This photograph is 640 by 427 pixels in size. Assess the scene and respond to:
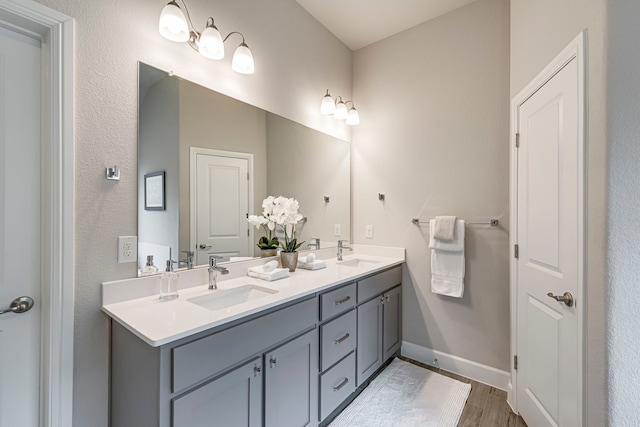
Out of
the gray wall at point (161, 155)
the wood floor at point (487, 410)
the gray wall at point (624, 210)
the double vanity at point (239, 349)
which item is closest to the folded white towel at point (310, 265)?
the double vanity at point (239, 349)

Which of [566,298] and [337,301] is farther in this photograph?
[337,301]

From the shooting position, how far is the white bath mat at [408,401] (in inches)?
68.0

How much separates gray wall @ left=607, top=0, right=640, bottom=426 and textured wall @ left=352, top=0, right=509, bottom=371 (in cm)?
104

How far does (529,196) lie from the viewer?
5.53 ft

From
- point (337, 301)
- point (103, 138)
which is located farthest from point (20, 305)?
point (337, 301)

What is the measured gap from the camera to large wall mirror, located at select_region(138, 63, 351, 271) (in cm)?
140

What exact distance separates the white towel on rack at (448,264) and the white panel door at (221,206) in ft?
4.76

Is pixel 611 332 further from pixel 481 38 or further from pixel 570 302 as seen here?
pixel 481 38

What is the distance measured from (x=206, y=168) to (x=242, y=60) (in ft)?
2.21

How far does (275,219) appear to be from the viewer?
1961mm

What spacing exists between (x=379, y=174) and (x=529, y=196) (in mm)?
1230

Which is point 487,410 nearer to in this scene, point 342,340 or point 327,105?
point 342,340

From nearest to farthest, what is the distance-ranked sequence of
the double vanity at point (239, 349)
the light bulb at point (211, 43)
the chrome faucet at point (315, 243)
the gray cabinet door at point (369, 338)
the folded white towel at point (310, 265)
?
the double vanity at point (239, 349) < the light bulb at point (211, 43) < the gray cabinet door at point (369, 338) < the folded white towel at point (310, 265) < the chrome faucet at point (315, 243)

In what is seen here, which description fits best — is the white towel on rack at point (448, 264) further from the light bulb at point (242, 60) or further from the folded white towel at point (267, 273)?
the light bulb at point (242, 60)
